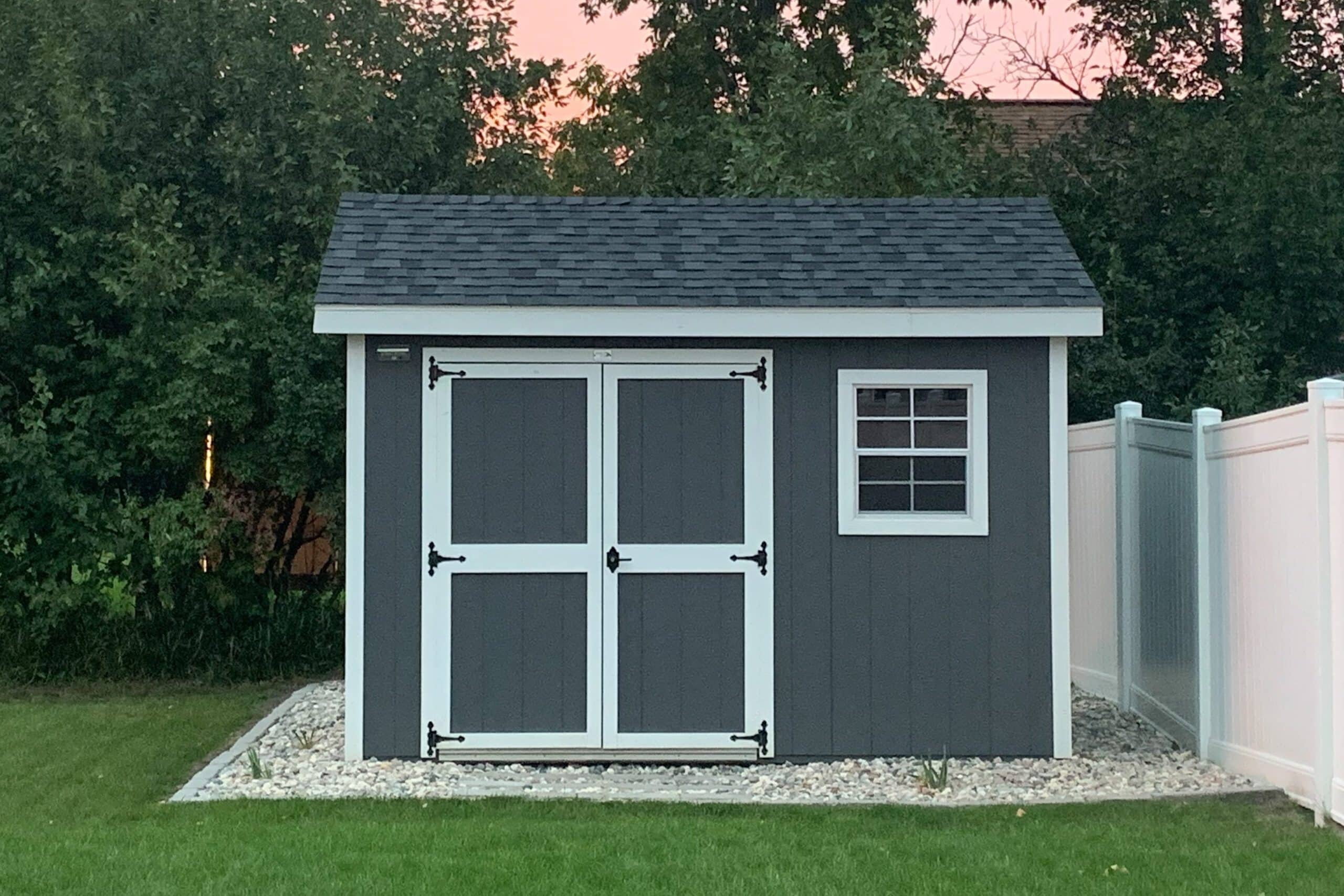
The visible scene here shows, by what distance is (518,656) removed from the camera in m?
8.38

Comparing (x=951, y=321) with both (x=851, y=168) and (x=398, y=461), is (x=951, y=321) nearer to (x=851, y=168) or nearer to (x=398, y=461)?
(x=398, y=461)

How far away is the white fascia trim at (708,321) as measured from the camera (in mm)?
8258

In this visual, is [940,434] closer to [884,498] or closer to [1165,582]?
[884,498]

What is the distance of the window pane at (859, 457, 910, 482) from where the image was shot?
27.9ft

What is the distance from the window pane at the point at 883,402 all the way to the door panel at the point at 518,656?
5.71 ft

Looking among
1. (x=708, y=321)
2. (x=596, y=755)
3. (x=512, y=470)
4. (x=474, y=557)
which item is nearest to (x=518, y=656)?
(x=474, y=557)

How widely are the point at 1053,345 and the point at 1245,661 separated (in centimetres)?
186

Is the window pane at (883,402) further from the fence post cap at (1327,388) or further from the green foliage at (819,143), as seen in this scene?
the green foliage at (819,143)

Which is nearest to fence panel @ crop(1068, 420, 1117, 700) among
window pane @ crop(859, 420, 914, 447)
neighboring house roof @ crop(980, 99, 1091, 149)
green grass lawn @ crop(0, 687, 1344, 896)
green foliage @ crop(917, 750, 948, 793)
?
window pane @ crop(859, 420, 914, 447)

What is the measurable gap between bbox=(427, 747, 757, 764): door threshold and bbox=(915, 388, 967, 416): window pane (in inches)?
76.7

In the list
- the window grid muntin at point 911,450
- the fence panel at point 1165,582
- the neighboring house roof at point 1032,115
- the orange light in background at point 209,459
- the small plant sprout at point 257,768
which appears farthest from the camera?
the neighboring house roof at point 1032,115

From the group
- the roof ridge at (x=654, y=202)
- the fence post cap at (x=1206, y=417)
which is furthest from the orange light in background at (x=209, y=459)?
the fence post cap at (x=1206, y=417)

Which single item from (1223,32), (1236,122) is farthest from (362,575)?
(1223,32)

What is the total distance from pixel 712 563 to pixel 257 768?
245 cm
